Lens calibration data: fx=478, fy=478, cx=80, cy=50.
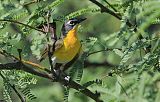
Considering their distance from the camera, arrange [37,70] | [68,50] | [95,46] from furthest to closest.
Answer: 1. [68,50]
2. [95,46]
3. [37,70]

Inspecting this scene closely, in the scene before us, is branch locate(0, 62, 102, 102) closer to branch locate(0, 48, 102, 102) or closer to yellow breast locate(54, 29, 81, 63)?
branch locate(0, 48, 102, 102)

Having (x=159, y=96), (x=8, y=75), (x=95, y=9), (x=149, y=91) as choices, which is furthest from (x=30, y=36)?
(x=159, y=96)

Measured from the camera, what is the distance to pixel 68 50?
3.83 meters

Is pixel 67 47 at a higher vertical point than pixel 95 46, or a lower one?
lower

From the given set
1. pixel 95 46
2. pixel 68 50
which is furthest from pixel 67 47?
pixel 95 46

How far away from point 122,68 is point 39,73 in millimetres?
442

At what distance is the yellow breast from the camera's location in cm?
369

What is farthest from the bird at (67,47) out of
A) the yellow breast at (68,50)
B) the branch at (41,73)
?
the branch at (41,73)

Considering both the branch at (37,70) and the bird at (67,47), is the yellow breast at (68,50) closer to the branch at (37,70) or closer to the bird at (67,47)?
the bird at (67,47)

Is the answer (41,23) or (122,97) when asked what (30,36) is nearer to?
(41,23)

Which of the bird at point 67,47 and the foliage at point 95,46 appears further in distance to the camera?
the bird at point 67,47

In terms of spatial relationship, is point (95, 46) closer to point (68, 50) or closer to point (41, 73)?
point (41, 73)

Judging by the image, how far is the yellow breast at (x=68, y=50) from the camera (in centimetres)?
369

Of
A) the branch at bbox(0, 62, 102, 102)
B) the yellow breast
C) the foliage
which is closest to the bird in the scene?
the yellow breast
